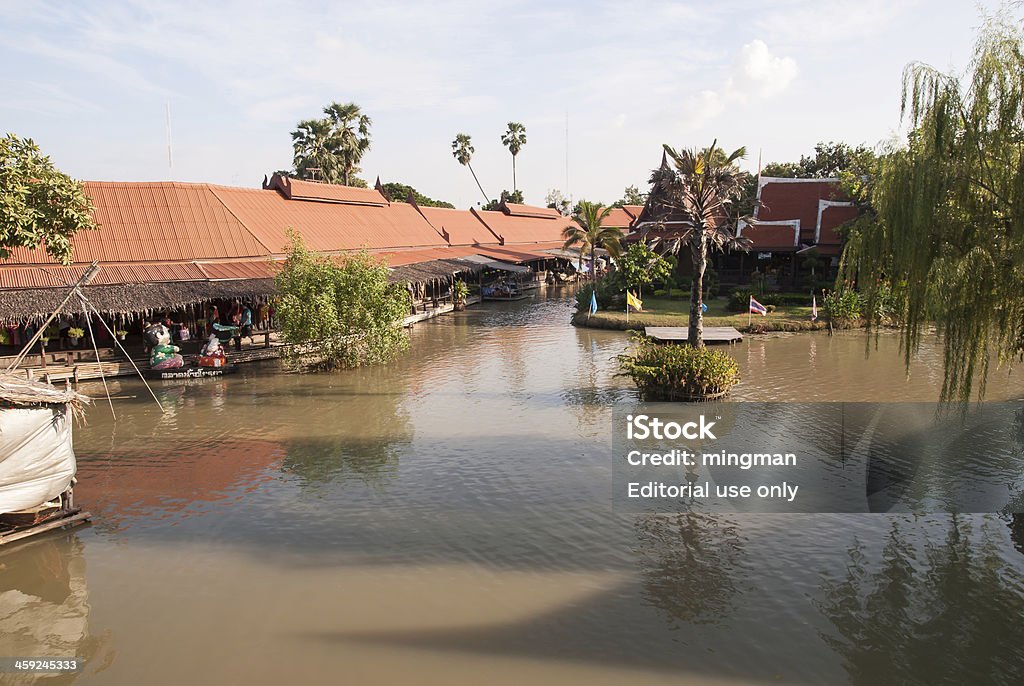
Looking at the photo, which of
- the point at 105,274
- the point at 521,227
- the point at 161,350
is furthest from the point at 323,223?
the point at 521,227

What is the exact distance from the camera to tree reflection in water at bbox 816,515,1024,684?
8211 millimetres

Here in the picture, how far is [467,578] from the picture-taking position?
34.3 ft

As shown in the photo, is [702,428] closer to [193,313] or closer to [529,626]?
[529,626]

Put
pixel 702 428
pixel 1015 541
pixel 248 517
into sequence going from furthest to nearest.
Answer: pixel 702 428
pixel 248 517
pixel 1015 541

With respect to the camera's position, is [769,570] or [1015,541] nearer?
[769,570]

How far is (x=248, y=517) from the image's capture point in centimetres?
1288

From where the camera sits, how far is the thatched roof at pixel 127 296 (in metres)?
22.8

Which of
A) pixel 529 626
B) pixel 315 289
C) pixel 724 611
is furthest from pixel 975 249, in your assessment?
pixel 315 289

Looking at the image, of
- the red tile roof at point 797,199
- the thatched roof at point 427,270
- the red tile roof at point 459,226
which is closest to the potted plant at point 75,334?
the thatched roof at point 427,270

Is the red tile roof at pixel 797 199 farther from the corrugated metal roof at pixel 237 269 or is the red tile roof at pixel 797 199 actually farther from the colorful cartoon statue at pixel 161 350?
the colorful cartoon statue at pixel 161 350

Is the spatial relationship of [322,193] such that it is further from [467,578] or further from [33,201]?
[467,578]

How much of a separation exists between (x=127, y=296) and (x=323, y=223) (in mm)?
15397

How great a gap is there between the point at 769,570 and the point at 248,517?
8804 mm

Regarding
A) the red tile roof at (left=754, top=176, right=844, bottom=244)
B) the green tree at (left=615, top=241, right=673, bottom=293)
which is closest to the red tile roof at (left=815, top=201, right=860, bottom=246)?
the red tile roof at (left=754, top=176, right=844, bottom=244)
